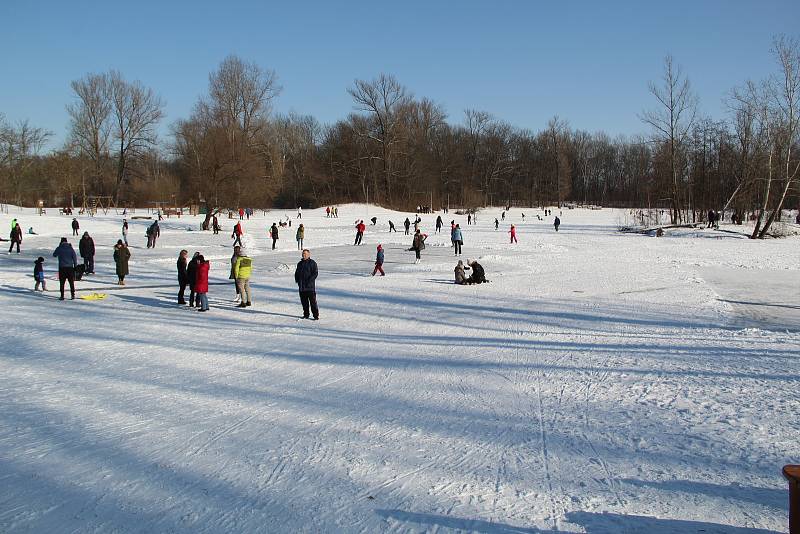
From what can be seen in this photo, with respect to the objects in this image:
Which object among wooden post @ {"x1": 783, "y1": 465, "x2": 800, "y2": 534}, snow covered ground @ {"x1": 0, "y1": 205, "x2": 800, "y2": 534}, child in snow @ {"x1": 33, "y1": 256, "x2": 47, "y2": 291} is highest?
child in snow @ {"x1": 33, "y1": 256, "x2": 47, "y2": 291}

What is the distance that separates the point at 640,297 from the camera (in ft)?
44.4

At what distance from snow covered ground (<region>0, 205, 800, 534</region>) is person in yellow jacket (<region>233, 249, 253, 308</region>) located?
0.63 metres

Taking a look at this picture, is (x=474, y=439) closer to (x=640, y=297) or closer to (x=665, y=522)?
(x=665, y=522)

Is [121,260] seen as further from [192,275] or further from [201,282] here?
[201,282]

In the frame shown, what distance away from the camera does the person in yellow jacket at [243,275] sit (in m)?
12.3

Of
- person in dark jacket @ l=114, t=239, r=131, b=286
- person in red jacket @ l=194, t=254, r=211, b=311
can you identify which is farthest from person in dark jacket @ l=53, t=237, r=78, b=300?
person in red jacket @ l=194, t=254, r=211, b=311

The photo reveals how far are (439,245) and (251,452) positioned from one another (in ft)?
84.0

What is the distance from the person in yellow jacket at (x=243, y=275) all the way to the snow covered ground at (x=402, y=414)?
63 centimetres

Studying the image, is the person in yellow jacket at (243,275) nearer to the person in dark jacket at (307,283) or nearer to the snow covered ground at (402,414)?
the snow covered ground at (402,414)

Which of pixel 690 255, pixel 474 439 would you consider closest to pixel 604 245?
pixel 690 255

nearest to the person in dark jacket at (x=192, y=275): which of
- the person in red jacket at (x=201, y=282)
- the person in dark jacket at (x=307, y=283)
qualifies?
the person in red jacket at (x=201, y=282)

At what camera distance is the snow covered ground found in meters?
3.98

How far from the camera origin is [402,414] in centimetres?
593

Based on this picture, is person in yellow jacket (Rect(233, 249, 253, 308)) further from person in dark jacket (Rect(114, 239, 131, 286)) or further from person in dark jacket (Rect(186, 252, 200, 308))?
person in dark jacket (Rect(114, 239, 131, 286))
